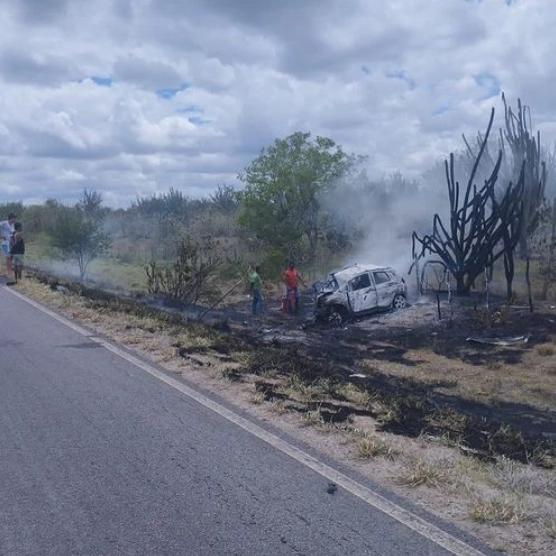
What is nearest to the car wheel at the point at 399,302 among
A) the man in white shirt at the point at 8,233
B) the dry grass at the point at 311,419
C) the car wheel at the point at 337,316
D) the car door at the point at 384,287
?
the car door at the point at 384,287

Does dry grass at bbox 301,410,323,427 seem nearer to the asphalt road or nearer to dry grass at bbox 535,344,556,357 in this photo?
the asphalt road

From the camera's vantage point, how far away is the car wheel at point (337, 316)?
23.0m

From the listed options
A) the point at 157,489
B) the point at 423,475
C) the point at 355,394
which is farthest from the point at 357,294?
the point at 157,489

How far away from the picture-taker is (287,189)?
3400cm

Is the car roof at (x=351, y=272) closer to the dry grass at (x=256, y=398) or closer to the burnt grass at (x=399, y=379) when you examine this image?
the burnt grass at (x=399, y=379)

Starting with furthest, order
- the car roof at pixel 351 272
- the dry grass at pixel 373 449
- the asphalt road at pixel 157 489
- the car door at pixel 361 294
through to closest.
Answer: the car roof at pixel 351 272
the car door at pixel 361 294
the dry grass at pixel 373 449
the asphalt road at pixel 157 489

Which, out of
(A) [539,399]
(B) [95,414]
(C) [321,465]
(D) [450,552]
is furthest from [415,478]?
(A) [539,399]

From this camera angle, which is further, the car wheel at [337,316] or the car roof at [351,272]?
the car roof at [351,272]

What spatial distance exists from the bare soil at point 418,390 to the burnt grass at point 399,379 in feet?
0.10

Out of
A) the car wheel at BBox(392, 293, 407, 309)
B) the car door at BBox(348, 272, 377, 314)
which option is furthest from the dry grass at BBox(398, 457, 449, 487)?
the car wheel at BBox(392, 293, 407, 309)

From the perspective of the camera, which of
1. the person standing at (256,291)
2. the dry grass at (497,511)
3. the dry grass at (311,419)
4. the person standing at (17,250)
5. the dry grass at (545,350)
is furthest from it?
the person standing at (256,291)

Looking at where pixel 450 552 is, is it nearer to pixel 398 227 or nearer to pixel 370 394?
pixel 370 394

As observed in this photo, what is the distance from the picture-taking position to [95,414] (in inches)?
310

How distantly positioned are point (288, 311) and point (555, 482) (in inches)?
789
